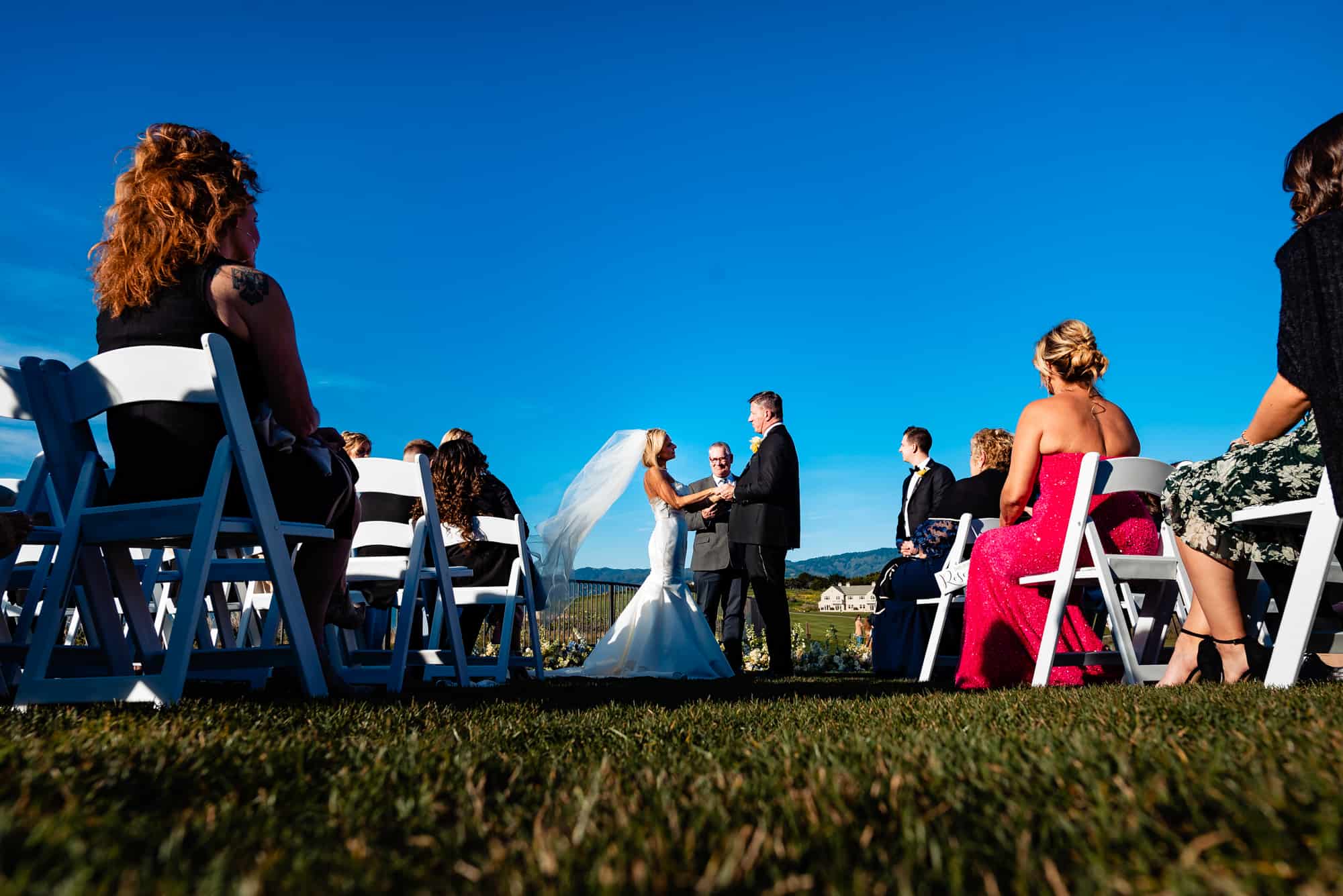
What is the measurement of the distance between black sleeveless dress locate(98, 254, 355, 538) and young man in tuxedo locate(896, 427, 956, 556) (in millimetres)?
7201

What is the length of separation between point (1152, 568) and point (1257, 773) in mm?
4126

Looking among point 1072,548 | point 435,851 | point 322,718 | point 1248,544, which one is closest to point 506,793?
point 435,851

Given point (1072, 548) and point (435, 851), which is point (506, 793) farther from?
point (1072, 548)

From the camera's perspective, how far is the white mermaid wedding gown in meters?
9.10

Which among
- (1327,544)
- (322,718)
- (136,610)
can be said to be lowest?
(322,718)

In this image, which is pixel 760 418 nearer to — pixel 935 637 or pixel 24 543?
pixel 935 637

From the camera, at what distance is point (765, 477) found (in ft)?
30.2

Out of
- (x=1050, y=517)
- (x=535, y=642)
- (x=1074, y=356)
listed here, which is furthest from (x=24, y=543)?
(x=1074, y=356)

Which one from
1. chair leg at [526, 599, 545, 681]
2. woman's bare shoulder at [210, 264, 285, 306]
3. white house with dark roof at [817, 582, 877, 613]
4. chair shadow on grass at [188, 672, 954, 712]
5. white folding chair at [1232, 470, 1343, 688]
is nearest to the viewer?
white folding chair at [1232, 470, 1343, 688]

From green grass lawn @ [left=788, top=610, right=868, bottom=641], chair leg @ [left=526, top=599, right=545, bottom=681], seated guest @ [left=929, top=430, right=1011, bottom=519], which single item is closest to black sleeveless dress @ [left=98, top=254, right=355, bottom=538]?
chair leg @ [left=526, top=599, right=545, bottom=681]

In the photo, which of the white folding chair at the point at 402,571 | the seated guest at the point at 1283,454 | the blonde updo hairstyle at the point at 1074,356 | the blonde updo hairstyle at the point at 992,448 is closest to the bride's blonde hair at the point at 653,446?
the blonde updo hairstyle at the point at 992,448

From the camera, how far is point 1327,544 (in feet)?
10.7

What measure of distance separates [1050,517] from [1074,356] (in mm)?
1021

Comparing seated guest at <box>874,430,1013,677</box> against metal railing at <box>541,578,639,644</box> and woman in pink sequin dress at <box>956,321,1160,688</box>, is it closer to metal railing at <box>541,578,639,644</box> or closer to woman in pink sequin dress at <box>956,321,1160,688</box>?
woman in pink sequin dress at <box>956,321,1160,688</box>
